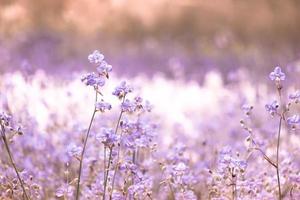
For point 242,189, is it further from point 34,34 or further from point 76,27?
point 34,34

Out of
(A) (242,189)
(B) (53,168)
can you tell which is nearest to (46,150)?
(B) (53,168)

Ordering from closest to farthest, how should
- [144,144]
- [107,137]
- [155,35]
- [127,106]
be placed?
1. [107,137]
2. [127,106]
3. [144,144]
4. [155,35]

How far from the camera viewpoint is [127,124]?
3268 millimetres

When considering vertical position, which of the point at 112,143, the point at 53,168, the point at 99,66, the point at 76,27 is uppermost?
the point at 76,27

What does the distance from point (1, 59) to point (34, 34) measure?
2318mm

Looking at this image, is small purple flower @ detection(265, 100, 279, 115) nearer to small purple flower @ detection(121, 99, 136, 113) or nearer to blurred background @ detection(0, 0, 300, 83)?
small purple flower @ detection(121, 99, 136, 113)

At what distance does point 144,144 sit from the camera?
10.9 ft

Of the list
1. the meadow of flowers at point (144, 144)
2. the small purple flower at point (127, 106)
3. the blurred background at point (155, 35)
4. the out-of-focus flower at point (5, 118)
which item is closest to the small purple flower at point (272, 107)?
the meadow of flowers at point (144, 144)

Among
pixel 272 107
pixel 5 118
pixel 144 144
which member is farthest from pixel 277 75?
pixel 5 118

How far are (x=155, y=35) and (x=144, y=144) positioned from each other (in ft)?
28.1

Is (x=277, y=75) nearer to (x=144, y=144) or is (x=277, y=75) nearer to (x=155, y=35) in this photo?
(x=144, y=144)

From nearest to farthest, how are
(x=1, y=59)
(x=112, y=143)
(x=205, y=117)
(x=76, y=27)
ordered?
(x=112, y=143), (x=205, y=117), (x=1, y=59), (x=76, y=27)

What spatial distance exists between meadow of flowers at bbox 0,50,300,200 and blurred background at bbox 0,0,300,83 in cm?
80

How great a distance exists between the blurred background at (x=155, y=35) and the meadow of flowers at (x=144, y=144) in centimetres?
80
